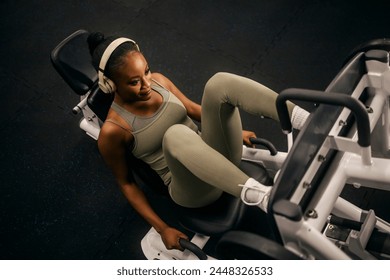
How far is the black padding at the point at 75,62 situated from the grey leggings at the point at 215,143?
685 millimetres

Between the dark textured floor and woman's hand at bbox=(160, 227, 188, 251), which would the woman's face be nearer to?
woman's hand at bbox=(160, 227, 188, 251)

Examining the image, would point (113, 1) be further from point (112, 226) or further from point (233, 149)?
point (233, 149)

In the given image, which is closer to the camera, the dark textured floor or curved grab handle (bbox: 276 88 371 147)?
curved grab handle (bbox: 276 88 371 147)

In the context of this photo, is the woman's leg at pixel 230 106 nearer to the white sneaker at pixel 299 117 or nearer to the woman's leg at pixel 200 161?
the white sneaker at pixel 299 117

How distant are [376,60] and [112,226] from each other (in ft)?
4.82

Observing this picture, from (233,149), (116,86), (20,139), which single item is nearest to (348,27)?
(233,149)

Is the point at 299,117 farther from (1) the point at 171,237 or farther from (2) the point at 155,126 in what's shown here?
(1) the point at 171,237

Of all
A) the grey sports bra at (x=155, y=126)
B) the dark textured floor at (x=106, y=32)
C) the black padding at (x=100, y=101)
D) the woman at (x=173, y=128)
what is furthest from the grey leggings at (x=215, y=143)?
the dark textured floor at (x=106, y=32)

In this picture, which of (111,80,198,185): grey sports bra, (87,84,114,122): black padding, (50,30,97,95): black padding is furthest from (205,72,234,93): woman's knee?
(50,30,97,95): black padding

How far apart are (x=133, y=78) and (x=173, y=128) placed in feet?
0.87

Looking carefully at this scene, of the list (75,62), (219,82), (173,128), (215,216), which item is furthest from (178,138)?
(75,62)

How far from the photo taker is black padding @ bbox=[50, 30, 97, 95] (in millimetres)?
1841

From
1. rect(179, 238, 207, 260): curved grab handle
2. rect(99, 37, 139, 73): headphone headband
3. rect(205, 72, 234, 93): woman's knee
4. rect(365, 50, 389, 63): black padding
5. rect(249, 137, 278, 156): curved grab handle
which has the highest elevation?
rect(365, 50, 389, 63): black padding

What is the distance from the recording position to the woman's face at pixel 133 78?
4.56ft
